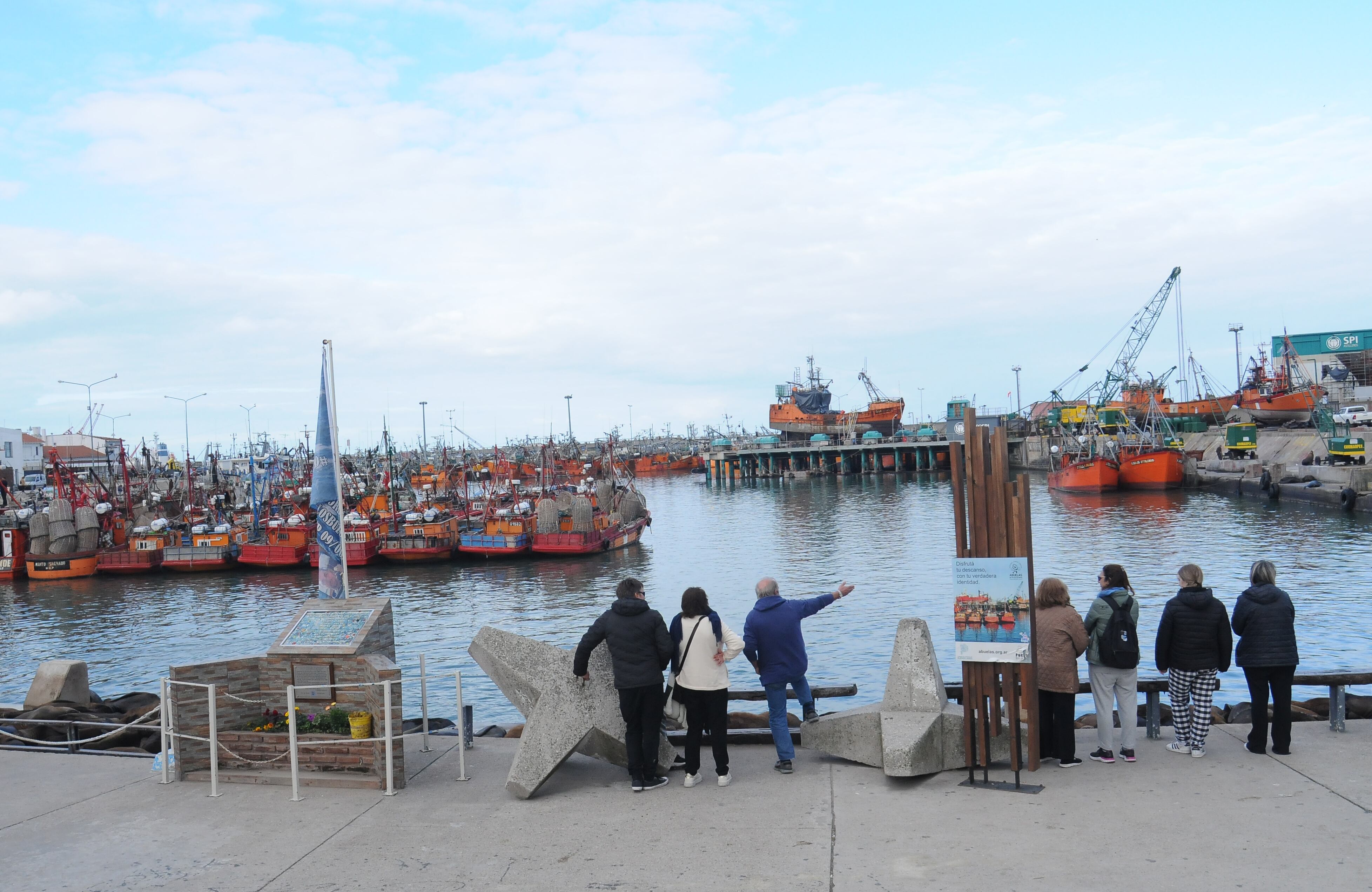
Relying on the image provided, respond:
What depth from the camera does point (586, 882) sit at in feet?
17.9

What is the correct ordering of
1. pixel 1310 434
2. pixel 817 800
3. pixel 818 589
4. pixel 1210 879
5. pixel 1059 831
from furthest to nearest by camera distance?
pixel 1310 434 < pixel 818 589 < pixel 817 800 < pixel 1059 831 < pixel 1210 879

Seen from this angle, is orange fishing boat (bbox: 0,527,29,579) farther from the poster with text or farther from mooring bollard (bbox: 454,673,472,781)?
the poster with text

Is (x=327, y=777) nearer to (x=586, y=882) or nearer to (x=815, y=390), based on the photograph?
(x=586, y=882)

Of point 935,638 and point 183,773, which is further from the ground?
point 183,773

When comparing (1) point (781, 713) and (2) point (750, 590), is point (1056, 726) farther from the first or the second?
(2) point (750, 590)

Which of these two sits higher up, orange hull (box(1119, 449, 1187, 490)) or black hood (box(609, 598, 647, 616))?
black hood (box(609, 598, 647, 616))

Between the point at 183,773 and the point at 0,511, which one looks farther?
the point at 0,511

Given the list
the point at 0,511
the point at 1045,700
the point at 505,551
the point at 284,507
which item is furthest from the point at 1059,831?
the point at 0,511

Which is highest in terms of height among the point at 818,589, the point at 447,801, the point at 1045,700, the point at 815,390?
the point at 815,390

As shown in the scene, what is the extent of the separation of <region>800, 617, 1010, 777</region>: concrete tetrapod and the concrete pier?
5.7 inches

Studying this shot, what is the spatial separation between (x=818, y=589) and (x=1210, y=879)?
1009 inches

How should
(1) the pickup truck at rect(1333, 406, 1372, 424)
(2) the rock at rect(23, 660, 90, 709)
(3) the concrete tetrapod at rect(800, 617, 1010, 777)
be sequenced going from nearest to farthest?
1. (3) the concrete tetrapod at rect(800, 617, 1010, 777)
2. (2) the rock at rect(23, 660, 90, 709)
3. (1) the pickup truck at rect(1333, 406, 1372, 424)

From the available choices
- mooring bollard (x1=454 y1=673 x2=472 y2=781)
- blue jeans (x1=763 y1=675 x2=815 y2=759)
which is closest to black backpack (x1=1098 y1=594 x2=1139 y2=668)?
blue jeans (x1=763 y1=675 x2=815 y2=759)

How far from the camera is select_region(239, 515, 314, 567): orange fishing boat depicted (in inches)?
1710
